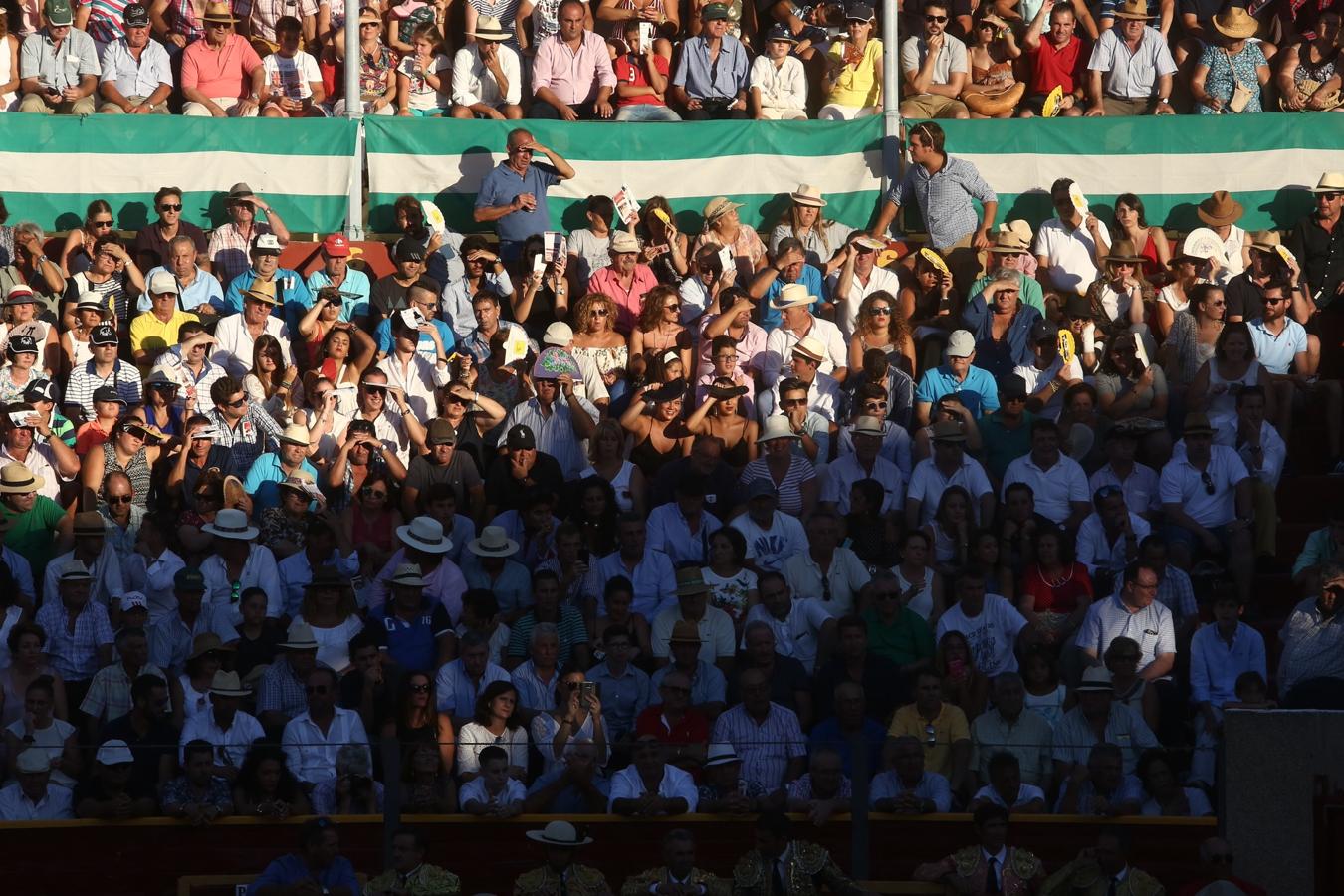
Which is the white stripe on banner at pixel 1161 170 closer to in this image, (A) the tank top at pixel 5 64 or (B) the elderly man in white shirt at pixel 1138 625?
(B) the elderly man in white shirt at pixel 1138 625

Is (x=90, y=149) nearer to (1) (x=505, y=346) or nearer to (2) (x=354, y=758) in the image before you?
(1) (x=505, y=346)

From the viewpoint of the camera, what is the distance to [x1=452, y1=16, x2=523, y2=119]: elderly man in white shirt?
70.0ft

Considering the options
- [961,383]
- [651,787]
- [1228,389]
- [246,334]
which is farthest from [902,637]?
[246,334]

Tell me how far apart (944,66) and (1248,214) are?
2.88 m

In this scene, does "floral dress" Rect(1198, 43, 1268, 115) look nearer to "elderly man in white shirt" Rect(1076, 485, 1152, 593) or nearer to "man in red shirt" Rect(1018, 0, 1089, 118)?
"man in red shirt" Rect(1018, 0, 1089, 118)

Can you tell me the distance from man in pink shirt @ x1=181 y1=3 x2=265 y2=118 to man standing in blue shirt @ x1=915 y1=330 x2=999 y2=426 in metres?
6.74

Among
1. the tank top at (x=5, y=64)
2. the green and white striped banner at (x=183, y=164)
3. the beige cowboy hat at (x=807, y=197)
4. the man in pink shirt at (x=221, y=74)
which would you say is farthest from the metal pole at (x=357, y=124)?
the beige cowboy hat at (x=807, y=197)

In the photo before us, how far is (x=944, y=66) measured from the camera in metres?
21.7

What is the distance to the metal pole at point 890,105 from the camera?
69.1ft

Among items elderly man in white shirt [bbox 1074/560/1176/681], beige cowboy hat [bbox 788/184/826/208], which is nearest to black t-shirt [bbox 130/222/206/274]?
beige cowboy hat [bbox 788/184/826/208]

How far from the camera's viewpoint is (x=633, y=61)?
71.6 feet

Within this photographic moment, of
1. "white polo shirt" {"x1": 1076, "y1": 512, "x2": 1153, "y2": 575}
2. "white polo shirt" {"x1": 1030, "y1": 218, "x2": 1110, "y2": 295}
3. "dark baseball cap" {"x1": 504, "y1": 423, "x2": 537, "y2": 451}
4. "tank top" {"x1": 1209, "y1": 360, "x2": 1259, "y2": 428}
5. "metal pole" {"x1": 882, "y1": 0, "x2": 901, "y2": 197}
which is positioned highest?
"metal pole" {"x1": 882, "y1": 0, "x2": 901, "y2": 197}

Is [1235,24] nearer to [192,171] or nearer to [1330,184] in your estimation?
[1330,184]

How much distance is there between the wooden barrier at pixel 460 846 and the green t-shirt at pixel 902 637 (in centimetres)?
192
